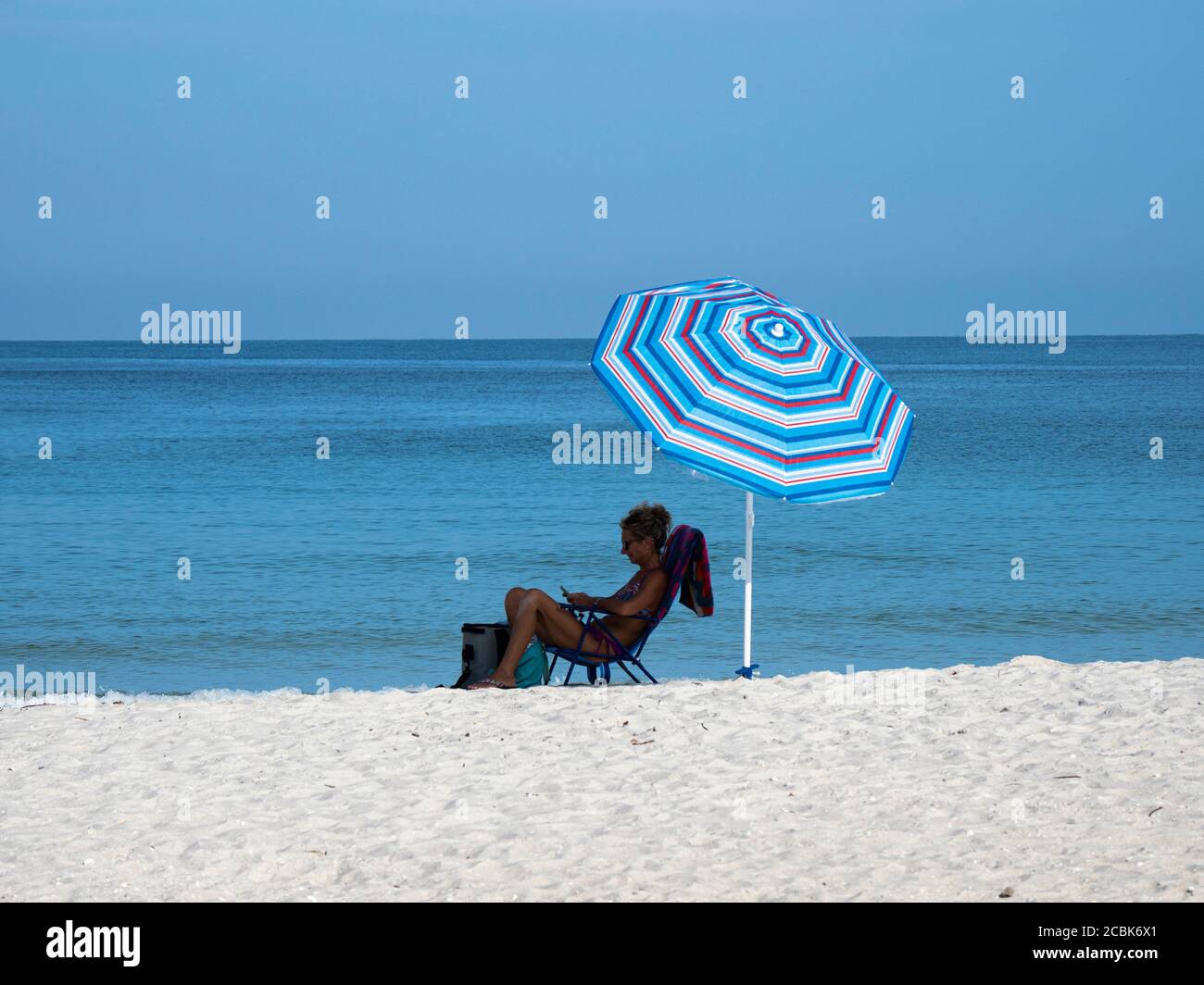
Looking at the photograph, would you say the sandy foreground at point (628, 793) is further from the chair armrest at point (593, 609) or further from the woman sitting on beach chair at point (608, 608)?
the chair armrest at point (593, 609)

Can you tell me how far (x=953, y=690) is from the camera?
6.71 meters

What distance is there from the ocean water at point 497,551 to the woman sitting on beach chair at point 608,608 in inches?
88.4

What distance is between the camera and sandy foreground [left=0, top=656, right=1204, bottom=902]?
420 centimetres

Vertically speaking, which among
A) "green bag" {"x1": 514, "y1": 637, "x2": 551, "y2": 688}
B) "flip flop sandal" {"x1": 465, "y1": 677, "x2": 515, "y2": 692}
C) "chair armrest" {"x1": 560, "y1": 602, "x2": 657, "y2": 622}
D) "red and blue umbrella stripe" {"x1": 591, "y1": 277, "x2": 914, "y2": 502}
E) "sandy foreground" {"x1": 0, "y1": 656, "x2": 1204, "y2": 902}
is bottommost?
"sandy foreground" {"x1": 0, "y1": 656, "x2": 1204, "y2": 902}

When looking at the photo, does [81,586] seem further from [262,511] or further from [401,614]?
[262,511]

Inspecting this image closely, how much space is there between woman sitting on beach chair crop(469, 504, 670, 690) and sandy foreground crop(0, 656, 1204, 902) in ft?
0.94

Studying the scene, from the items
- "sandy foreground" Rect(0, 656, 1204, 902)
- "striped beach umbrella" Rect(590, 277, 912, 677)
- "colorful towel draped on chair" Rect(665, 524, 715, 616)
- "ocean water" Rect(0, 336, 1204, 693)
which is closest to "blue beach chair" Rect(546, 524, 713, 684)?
"colorful towel draped on chair" Rect(665, 524, 715, 616)

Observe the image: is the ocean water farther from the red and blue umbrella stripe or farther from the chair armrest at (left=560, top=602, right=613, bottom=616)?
the red and blue umbrella stripe

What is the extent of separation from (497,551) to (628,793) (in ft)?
33.5

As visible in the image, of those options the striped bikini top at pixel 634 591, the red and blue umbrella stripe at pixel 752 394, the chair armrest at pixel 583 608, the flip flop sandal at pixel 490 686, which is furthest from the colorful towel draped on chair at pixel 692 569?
the red and blue umbrella stripe at pixel 752 394

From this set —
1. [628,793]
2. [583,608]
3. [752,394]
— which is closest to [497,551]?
[583,608]

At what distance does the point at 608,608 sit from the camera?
688 centimetres

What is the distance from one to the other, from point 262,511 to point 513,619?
13121 mm

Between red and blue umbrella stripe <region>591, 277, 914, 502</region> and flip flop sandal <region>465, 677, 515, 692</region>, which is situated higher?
red and blue umbrella stripe <region>591, 277, 914, 502</region>
